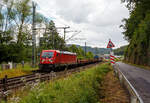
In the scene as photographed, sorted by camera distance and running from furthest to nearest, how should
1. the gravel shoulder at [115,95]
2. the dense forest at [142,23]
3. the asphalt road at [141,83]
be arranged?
the dense forest at [142,23], the asphalt road at [141,83], the gravel shoulder at [115,95]

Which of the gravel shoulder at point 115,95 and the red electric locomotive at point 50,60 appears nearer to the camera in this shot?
the gravel shoulder at point 115,95

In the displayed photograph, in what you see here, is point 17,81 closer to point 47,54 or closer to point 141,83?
point 141,83

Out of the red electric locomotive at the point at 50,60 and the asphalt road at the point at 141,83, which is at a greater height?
the red electric locomotive at the point at 50,60

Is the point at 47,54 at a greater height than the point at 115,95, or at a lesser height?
greater

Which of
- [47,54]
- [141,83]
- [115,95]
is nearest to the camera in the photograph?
[115,95]

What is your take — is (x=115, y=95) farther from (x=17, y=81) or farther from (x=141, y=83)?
(x=17, y=81)

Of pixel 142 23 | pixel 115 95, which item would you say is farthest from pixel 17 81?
pixel 142 23

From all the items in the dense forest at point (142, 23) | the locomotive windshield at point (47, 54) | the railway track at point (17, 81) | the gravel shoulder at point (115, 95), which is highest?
the dense forest at point (142, 23)

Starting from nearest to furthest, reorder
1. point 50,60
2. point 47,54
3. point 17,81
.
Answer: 1. point 17,81
2. point 50,60
3. point 47,54

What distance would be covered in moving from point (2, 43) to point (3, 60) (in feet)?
9.45

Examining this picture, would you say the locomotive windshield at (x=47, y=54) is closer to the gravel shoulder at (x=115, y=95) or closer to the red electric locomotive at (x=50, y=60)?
the red electric locomotive at (x=50, y=60)

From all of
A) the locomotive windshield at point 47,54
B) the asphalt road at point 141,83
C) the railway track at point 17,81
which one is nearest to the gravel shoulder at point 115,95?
the asphalt road at point 141,83

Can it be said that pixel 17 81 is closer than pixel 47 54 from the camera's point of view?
Yes

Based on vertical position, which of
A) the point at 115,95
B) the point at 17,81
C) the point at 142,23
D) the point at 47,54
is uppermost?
the point at 142,23
